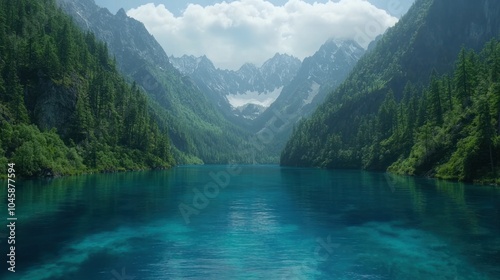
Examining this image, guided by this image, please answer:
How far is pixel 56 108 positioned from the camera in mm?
136000

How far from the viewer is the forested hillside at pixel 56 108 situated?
107000mm

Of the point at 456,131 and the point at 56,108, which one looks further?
the point at 56,108

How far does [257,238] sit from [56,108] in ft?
398

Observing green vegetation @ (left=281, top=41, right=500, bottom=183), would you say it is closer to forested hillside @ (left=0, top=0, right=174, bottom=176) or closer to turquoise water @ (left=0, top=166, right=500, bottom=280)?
turquoise water @ (left=0, top=166, right=500, bottom=280)

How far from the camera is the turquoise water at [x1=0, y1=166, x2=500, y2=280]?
27.5m

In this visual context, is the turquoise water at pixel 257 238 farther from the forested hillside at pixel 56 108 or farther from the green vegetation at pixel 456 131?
the forested hillside at pixel 56 108

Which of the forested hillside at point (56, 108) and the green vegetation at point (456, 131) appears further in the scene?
the forested hillside at point (56, 108)

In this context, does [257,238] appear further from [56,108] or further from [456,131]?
[56,108]

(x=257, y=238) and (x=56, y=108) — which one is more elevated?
(x=56, y=108)

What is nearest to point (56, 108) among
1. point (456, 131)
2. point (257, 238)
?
point (257, 238)

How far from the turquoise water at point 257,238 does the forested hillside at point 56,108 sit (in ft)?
168

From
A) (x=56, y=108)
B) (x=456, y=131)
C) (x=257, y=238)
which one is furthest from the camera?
(x=56, y=108)

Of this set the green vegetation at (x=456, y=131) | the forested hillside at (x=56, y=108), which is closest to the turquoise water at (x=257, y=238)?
the green vegetation at (x=456, y=131)

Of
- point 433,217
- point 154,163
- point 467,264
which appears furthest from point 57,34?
point 467,264
